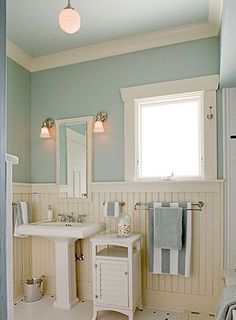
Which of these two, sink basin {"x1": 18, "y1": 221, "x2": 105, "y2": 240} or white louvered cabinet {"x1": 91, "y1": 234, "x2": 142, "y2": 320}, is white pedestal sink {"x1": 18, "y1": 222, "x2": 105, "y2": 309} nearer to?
sink basin {"x1": 18, "y1": 221, "x2": 105, "y2": 240}

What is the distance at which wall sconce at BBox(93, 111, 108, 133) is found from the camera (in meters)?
3.17

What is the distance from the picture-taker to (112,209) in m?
3.03

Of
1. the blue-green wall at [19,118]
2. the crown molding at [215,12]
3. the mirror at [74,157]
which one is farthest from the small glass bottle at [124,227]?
the crown molding at [215,12]

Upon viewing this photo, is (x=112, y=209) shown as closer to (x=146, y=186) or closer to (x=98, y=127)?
(x=146, y=186)

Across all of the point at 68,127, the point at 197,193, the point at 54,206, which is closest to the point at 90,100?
the point at 68,127

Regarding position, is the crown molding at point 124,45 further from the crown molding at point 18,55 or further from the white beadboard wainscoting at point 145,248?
the white beadboard wainscoting at point 145,248

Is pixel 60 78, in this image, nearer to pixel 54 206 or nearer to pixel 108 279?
pixel 54 206

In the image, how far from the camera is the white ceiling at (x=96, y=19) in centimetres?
252

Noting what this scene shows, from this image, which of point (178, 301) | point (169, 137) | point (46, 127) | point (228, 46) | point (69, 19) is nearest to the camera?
point (69, 19)

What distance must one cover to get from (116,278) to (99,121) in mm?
1646

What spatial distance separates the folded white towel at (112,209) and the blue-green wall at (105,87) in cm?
30

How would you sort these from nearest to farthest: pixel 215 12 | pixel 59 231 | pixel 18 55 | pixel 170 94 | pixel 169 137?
pixel 215 12
pixel 59 231
pixel 170 94
pixel 169 137
pixel 18 55

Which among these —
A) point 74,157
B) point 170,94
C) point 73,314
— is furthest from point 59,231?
point 170,94

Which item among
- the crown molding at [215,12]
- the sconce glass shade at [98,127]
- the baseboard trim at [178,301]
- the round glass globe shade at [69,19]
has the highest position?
the crown molding at [215,12]
